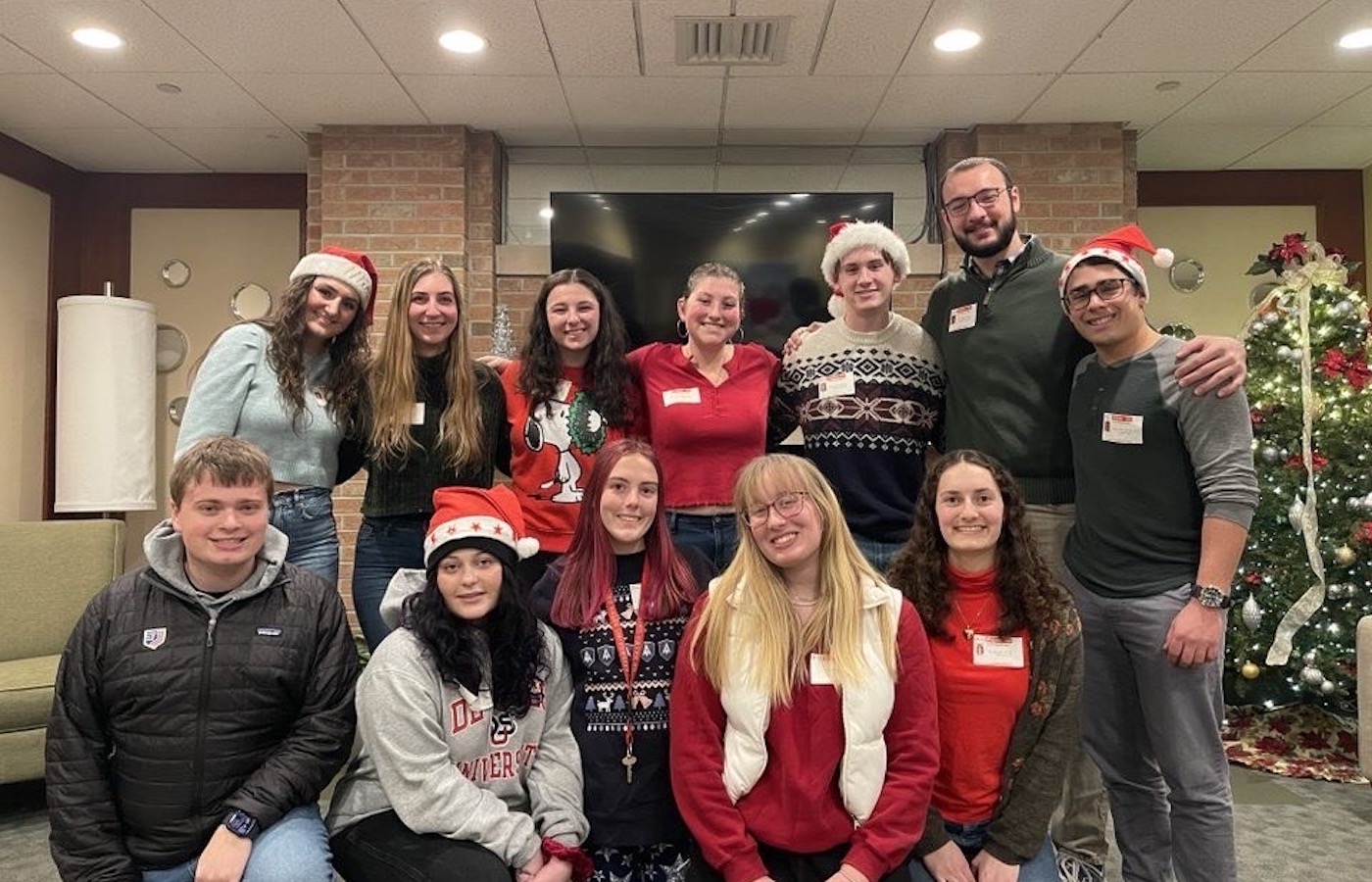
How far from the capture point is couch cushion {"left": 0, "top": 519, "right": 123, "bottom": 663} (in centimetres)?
357

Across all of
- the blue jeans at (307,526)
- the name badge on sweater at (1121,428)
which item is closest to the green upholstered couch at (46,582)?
the blue jeans at (307,526)

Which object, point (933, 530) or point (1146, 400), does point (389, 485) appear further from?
point (1146, 400)

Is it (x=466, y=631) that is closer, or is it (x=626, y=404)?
(x=466, y=631)

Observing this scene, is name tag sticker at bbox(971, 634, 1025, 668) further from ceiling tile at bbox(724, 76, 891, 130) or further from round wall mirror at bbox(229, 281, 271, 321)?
round wall mirror at bbox(229, 281, 271, 321)

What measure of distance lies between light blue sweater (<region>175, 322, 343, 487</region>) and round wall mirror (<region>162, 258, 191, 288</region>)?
13.9ft

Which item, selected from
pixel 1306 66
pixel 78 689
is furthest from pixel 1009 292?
pixel 1306 66

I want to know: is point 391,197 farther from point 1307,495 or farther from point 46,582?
point 1307,495

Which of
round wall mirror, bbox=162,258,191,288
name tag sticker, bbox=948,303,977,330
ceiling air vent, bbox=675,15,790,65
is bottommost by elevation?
name tag sticker, bbox=948,303,977,330

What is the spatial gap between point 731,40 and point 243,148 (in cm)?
319

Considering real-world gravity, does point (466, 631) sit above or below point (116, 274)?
below

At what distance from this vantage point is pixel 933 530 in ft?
6.57

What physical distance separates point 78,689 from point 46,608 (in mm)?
2284

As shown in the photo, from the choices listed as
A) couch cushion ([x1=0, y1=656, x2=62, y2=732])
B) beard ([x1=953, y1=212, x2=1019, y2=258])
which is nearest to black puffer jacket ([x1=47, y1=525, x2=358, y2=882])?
couch cushion ([x1=0, y1=656, x2=62, y2=732])

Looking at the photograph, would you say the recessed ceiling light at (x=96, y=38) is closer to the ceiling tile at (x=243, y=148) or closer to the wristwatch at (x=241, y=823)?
the ceiling tile at (x=243, y=148)
